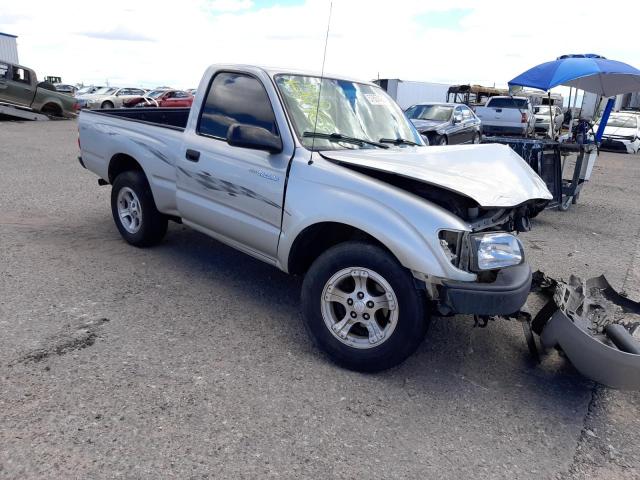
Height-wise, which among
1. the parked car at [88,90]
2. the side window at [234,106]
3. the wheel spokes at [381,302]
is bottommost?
the parked car at [88,90]

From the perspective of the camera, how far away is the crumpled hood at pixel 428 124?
14.7 metres

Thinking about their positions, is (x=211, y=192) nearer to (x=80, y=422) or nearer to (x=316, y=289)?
(x=316, y=289)

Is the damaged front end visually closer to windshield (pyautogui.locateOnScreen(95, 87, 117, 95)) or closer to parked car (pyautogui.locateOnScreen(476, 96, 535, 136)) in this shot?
parked car (pyautogui.locateOnScreen(476, 96, 535, 136))

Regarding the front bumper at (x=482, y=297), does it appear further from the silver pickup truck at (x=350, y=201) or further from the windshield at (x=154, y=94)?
the windshield at (x=154, y=94)

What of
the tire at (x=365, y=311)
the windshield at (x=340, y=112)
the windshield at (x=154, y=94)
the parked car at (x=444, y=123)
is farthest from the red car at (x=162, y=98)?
the tire at (x=365, y=311)

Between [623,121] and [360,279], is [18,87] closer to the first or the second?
[360,279]

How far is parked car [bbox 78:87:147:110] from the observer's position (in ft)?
91.5

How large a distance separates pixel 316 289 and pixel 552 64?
8.69 metres

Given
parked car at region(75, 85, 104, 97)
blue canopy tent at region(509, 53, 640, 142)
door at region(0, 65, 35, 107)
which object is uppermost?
blue canopy tent at region(509, 53, 640, 142)

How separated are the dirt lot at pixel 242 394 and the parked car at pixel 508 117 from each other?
55.7ft

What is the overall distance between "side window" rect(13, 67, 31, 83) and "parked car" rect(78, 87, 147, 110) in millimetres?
7919

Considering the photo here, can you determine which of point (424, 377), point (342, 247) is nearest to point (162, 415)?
point (342, 247)

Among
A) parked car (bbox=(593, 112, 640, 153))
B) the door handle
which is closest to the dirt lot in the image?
the door handle

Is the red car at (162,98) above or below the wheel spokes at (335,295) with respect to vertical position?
below
